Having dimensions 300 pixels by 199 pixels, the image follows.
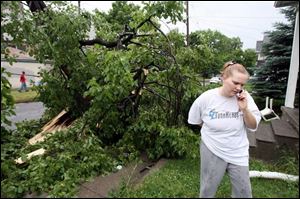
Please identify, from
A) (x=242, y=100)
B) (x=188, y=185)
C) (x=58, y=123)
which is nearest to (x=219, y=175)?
(x=242, y=100)

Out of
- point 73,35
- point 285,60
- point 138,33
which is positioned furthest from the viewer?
point 285,60

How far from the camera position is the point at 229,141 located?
2861 millimetres

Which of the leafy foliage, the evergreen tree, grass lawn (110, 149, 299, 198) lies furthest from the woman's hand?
the evergreen tree

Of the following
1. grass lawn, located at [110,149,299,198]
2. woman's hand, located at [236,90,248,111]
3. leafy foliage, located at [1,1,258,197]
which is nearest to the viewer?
woman's hand, located at [236,90,248,111]

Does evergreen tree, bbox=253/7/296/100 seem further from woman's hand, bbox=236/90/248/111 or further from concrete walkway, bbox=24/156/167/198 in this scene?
woman's hand, bbox=236/90/248/111

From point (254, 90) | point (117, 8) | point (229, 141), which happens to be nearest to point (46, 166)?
point (229, 141)

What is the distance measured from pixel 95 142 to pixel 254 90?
24.3 ft

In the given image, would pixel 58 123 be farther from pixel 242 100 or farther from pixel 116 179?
pixel 242 100

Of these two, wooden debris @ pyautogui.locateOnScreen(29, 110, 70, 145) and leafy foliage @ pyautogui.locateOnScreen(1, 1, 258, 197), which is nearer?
leafy foliage @ pyautogui.locateOnScreen(1, 1, 258, 197)

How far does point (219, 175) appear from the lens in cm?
291

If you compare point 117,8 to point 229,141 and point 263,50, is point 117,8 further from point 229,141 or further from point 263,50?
point 229,141

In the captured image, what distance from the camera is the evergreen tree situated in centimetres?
1002

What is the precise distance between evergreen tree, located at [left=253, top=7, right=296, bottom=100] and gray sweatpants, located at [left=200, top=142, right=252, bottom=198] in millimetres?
7742

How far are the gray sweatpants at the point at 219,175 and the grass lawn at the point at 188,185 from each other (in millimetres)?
516
